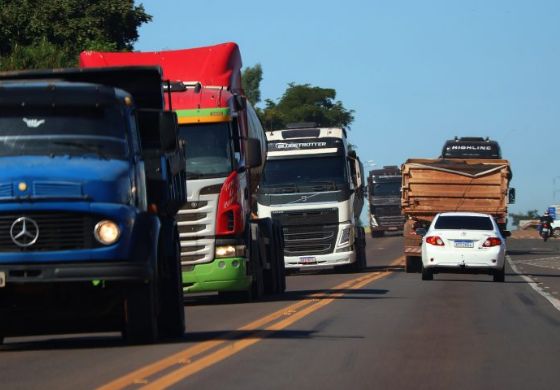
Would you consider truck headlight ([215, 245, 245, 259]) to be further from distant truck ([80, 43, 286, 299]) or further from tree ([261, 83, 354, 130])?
tree ([261, 83, 354, 130])

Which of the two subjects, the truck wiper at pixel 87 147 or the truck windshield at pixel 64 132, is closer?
the truck windshield at pixel 64 132

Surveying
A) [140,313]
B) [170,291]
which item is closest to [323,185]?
[170,291]

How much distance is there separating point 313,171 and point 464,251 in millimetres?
5386

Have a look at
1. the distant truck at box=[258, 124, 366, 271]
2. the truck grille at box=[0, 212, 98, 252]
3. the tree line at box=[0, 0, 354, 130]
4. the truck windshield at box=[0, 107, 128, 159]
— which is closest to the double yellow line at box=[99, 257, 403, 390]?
the truck grille at box=[0, 212, 98, 252]

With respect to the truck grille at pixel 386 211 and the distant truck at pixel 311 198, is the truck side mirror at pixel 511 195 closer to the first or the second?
the distant truck at pixel 311 198

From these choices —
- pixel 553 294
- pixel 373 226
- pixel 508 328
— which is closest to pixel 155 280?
pixel 508 328

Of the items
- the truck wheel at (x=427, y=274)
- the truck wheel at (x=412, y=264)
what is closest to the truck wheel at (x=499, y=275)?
the truck wheel at (x=427, y=274)

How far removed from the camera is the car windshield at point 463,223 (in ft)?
109

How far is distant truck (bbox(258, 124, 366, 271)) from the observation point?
36.2 metres

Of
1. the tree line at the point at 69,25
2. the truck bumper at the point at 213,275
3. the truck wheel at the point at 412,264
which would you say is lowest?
the truck wheel at the point at 412,264

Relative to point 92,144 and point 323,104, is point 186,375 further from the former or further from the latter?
point 323,104

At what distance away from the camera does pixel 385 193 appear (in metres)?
79.4

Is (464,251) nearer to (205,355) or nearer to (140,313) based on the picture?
(140,313)

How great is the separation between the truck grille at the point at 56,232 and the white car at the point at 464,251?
65.0ft
